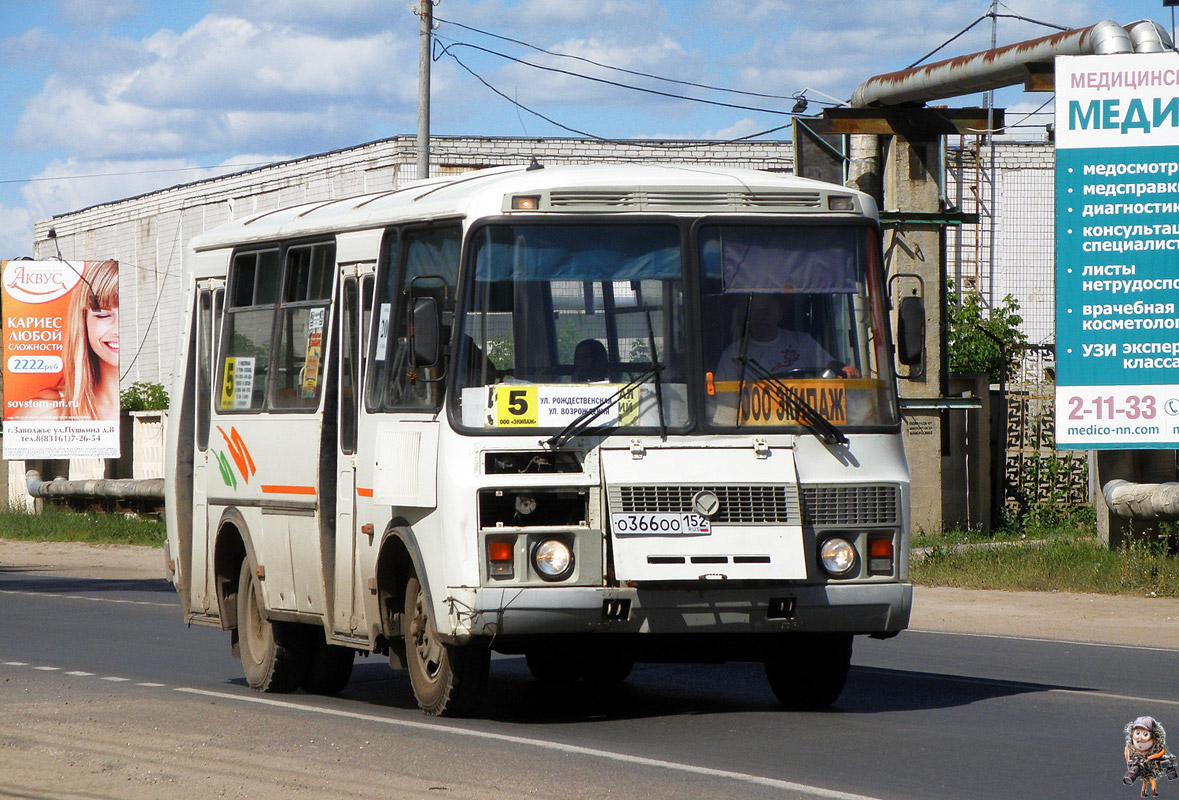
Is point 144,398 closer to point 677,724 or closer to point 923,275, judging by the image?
point 923,275

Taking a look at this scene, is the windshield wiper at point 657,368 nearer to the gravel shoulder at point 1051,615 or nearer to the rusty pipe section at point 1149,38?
the gravel shoulder at point 1051,615

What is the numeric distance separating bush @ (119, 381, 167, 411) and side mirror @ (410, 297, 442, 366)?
37949mm

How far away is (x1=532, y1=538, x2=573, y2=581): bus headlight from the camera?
912 cm

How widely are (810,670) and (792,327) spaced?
2.08 metres

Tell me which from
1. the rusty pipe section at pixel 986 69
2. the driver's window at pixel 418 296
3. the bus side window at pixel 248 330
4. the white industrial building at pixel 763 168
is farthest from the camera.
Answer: the white industrial building at pixel 763 168

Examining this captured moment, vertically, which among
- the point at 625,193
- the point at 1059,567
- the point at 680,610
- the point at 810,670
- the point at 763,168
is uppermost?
the point at 763,168

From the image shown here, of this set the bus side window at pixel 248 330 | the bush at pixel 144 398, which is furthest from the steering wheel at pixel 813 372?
the bush at pixel 144 398

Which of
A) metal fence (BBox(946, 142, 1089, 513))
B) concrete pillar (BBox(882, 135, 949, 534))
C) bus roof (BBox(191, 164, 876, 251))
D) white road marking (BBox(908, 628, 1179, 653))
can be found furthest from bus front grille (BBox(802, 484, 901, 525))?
metal fence (BBox(946, 142, 1089, 513))

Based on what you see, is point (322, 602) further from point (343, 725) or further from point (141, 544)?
point (141, 544)

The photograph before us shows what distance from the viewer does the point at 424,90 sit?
3033 cm

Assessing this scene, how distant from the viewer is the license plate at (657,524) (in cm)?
913

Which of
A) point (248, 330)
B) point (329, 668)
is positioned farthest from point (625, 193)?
point (329, 668)

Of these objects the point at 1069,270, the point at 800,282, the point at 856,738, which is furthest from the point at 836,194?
the point at 1069,270

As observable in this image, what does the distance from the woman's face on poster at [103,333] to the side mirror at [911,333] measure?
28731 millimetres
